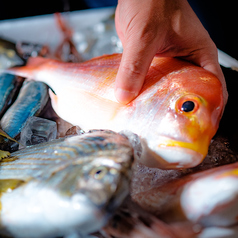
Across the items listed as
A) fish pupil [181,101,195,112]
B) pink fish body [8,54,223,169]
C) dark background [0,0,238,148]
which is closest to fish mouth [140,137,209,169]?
pink fish body [8,54,223,169]

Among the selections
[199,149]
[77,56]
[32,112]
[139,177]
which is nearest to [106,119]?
[139,177]

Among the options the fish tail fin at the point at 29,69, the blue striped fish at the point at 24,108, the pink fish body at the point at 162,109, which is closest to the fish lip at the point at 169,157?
the pink fish body at the point at 162,109

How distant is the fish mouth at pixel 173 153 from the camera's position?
62 centimetres

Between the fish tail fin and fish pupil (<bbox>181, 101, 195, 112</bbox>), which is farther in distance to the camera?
the fish tail fin

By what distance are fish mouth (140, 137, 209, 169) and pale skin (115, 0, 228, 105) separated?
0.71 feet

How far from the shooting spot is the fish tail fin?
130cm

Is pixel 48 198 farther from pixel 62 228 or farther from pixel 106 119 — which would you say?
pixel 106 119

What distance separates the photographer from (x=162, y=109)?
0.68m

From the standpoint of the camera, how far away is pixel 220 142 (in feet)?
2.92

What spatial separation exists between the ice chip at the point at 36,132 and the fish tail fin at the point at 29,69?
1.63ft

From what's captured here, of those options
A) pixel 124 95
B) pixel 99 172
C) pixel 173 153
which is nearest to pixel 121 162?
pixel 99 172

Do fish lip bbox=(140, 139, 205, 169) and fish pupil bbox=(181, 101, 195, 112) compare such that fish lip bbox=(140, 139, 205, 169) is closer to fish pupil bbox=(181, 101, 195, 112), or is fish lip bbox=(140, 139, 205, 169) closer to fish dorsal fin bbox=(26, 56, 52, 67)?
fish pupil bbox=(181, 101, 195, 112)

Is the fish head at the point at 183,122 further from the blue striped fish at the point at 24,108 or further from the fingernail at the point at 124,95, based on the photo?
the blue striped fish at the point at 24,108

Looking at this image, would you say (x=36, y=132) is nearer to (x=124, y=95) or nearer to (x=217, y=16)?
(x=124, y=95)
